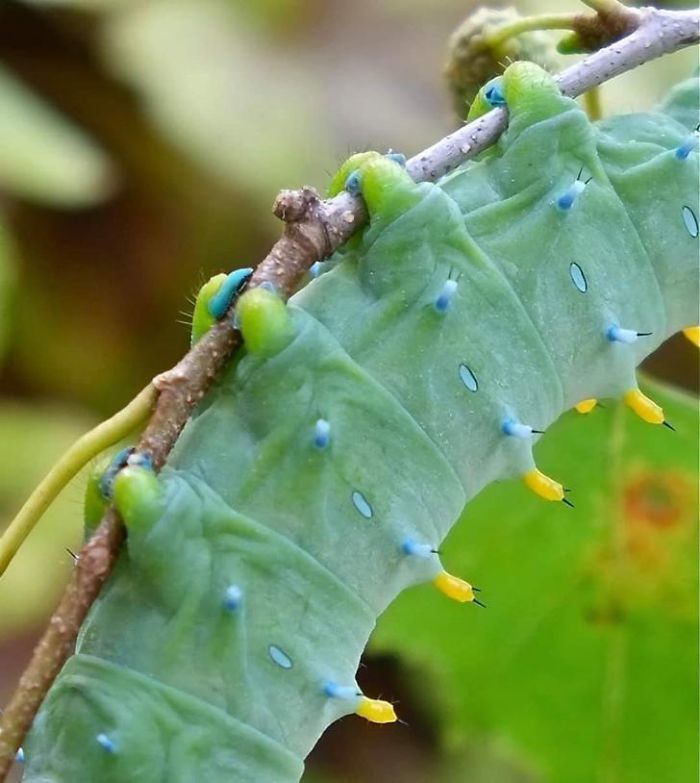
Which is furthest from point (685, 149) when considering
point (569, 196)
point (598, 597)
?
point (598, 597)

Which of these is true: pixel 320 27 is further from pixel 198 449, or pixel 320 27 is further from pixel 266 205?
pixel 198 449

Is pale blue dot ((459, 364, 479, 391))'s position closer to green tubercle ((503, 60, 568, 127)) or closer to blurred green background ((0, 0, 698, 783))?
green tubercle ((503, 60, 568, 127))

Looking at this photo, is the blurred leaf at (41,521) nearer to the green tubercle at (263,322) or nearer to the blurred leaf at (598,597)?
the blurred leaf at (598,597)

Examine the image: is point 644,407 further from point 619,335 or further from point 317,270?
point 317,270

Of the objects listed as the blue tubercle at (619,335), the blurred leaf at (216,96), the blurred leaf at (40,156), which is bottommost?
the blue tubercle at (619,335)

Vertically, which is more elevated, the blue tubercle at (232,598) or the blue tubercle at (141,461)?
the blue tubercle at (141,461)

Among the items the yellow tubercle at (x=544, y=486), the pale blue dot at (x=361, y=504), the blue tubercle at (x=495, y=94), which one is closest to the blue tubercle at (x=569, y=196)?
the blue tubercle at (x=495, y=94)

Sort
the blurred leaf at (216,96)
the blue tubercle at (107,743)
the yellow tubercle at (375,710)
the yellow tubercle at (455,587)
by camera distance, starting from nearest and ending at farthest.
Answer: the blue tubercle at (107,743) < the yellow tubercle at (375,710) < the yellow tubercle at (455,587) < the blurred leaf at (216,96)
